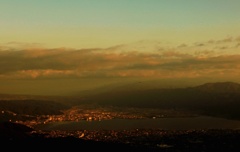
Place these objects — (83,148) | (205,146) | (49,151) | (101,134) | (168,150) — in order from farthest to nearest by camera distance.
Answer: (101,134) < (205,146) < (168,150) < (83,148) < (49,151)

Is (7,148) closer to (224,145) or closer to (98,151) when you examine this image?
(98,151)

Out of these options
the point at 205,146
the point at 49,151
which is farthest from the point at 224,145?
the point at 49,151

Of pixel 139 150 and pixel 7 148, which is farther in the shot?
pixel 139 150

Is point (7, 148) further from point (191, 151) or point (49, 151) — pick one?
point (191, 151)

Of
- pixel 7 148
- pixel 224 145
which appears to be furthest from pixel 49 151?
pixel 224 145

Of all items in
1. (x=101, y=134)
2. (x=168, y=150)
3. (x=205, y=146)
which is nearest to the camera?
(x=168, y=150)

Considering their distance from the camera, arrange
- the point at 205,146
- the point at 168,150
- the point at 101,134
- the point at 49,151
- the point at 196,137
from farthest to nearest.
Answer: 1. the point at 101,134
2. the point at 196,137
3. the point at 205,146
4. the point at 168,150
5. the point at 49,151
